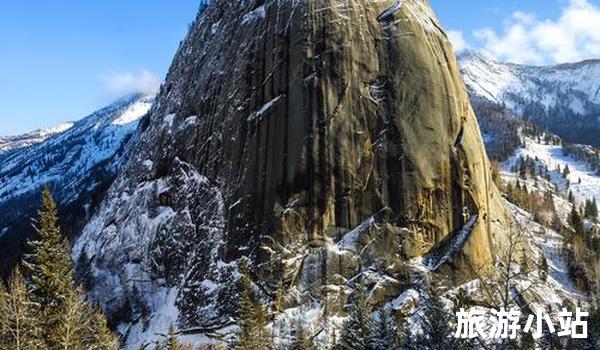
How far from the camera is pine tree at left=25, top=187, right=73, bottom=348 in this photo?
3381cm

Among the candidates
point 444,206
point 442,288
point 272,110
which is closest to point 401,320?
point 442,288

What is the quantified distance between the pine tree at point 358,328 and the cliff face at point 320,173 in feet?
19.6

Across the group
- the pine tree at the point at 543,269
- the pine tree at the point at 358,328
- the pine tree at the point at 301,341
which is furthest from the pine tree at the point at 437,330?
the pine tree at the point at 543,269

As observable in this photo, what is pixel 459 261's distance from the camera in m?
54.9

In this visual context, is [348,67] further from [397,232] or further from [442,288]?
[442,288]

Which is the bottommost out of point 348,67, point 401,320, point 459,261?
point 401,320

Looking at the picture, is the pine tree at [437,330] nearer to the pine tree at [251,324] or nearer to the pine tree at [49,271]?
the pine tree at [251,324]

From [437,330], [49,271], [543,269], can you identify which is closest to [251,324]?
[437,330]

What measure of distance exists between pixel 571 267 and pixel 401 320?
29110mm

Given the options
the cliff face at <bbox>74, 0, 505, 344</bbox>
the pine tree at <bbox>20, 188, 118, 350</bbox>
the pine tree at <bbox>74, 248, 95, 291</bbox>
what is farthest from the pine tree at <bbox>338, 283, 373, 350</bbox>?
the pine tree at <bbox>74, 248, 95, 291</bbox>

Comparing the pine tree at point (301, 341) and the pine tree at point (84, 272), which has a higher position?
the pine tree at point (84, 272)

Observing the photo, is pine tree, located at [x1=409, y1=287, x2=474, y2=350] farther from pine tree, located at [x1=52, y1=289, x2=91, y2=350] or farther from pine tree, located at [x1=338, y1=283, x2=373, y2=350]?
pine tree, located at [x1=52, y1=289, x2=91, y2=350]

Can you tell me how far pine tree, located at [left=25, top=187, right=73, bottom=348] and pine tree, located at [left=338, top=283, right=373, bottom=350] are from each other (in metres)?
20.6

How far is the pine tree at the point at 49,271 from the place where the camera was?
33.8m
